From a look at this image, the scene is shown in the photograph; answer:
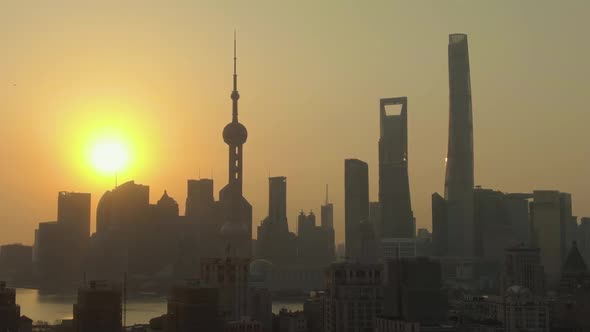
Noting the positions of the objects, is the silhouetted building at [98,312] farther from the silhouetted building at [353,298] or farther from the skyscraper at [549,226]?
the skyscraper at [549,226]

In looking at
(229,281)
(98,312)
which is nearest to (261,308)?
(229,281)

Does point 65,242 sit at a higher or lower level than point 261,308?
higher

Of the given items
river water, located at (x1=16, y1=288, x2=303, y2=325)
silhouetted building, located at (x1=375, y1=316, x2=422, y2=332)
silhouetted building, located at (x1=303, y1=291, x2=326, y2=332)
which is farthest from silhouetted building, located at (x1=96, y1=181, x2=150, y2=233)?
silhouetted building, located at (x1=375, y1=316, x2=422, y2=332)

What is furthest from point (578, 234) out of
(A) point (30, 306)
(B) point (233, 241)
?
(A) point (30, 306)

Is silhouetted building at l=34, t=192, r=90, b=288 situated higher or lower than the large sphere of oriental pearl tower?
lower

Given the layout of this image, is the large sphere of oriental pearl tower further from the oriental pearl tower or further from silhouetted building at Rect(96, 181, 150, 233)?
silhouetted building at Rect(96, 181, 150, 233)

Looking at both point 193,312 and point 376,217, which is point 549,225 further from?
point 193,312
